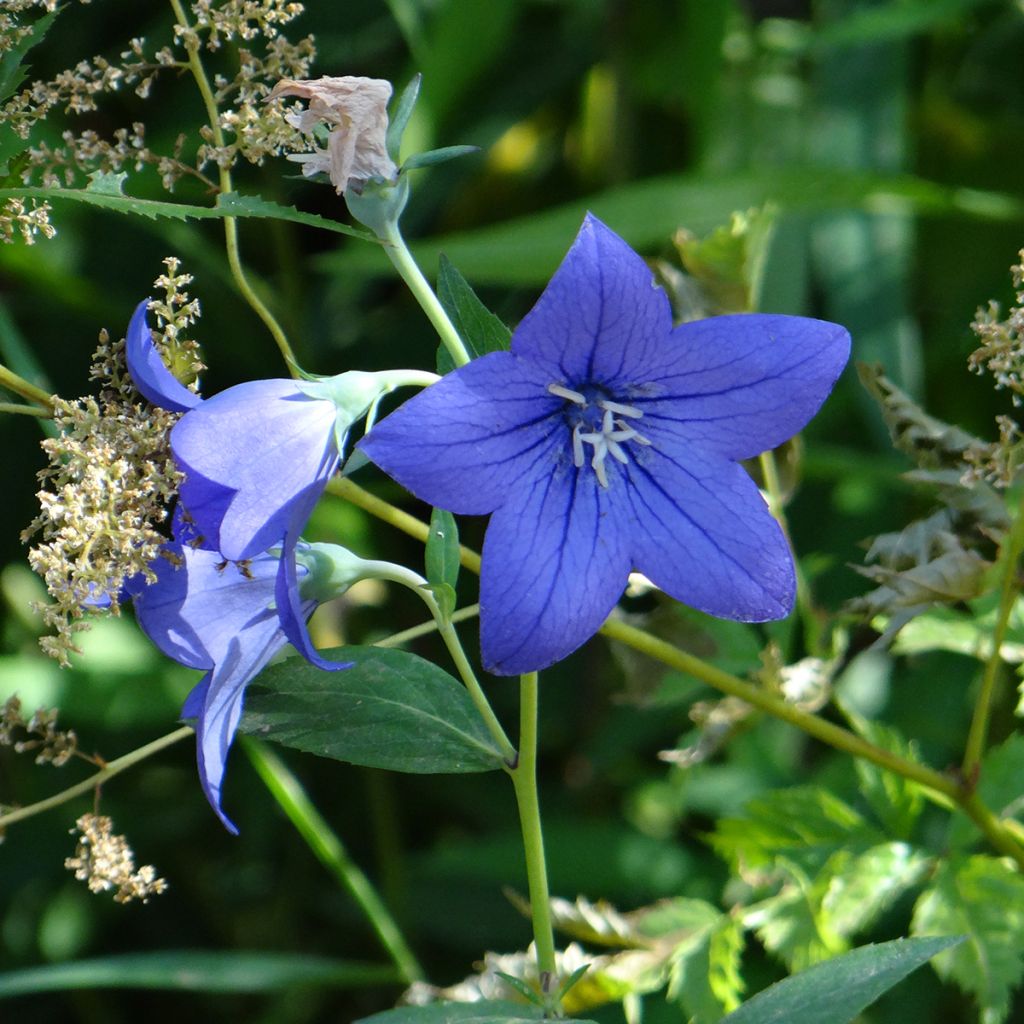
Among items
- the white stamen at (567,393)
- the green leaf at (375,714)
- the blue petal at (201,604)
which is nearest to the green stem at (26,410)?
the blue petal at (201,604)

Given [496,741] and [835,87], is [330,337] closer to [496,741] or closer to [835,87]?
[835,87]

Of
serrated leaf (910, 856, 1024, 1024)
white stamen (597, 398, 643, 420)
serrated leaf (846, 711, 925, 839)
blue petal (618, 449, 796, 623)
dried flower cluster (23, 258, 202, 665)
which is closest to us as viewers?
dried flower cluster (23, 258, 202, 665)

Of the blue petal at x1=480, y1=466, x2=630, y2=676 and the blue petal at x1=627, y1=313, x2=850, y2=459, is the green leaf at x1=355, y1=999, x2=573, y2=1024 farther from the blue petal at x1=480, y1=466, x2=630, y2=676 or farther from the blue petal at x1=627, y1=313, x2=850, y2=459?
the blue petal at x1=627, y1=313, x2=850, y2=459

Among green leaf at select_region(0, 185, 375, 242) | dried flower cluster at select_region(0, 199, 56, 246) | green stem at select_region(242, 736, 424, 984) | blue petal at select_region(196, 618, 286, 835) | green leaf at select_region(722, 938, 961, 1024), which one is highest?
green leaf at select_region(0, 185, 375, 242)

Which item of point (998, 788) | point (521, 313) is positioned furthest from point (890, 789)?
point (521, 313)

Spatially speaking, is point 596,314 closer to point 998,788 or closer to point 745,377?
point 745,377

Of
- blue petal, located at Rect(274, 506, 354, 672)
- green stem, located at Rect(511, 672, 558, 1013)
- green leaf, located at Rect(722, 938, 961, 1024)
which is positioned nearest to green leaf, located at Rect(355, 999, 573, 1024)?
green stem, located at Rect(511, 672, 558, 1013)

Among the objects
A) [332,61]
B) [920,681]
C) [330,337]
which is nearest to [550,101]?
[332,61]
